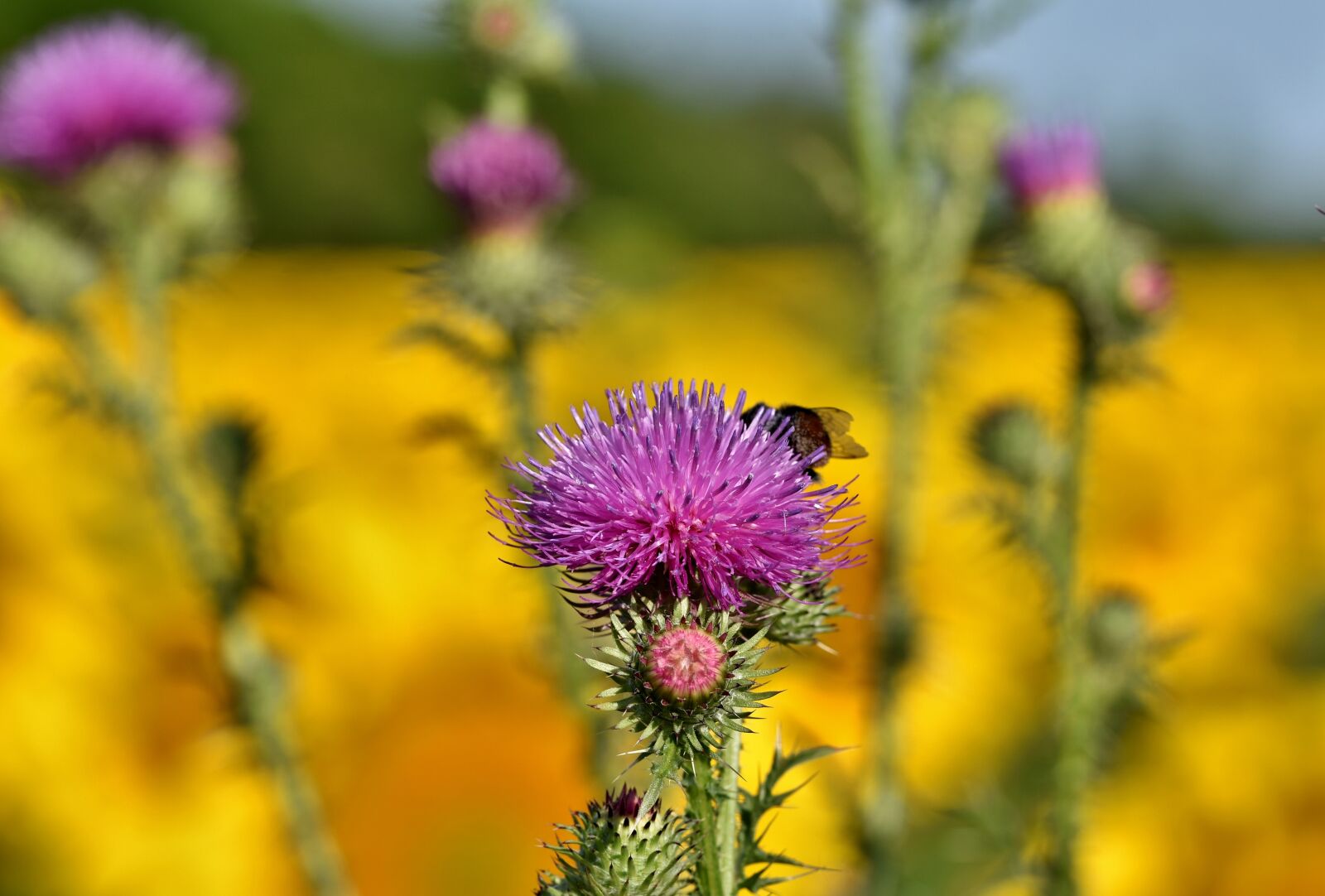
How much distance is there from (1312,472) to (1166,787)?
2.60m

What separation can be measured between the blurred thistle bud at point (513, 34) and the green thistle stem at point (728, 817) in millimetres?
2549

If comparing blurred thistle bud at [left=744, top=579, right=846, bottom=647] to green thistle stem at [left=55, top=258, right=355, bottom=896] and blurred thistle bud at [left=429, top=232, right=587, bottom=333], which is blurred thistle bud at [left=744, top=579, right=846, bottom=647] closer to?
blurred thistle bud at [left=429, top=232, right=587, bottom=333]

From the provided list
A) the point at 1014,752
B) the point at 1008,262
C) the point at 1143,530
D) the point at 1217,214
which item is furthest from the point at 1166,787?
the point at 1217,214

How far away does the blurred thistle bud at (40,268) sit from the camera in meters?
3.66

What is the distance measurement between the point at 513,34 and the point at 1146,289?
184 cm

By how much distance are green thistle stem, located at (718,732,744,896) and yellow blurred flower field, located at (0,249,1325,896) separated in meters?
1.40

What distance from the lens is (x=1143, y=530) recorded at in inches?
246

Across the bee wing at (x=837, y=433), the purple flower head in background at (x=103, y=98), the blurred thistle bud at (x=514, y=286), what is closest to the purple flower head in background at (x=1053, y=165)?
the blurred thistle bud at (x=514, y=286)

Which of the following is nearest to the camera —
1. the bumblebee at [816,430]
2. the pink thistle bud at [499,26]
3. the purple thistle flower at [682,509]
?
the purple thistle flower at [682,509]

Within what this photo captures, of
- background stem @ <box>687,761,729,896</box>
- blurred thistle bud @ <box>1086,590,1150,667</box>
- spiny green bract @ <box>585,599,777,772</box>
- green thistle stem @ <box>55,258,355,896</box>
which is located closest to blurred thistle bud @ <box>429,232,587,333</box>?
green thistle stem @ <box>55,258,355,896</box>

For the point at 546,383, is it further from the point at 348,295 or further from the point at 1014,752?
the point at 1014,752

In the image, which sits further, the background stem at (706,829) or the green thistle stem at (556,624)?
the green thistle stem at (556,624)

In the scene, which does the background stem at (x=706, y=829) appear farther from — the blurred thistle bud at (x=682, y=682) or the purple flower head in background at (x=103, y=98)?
the purple flower head in background at (x=103, y=98)

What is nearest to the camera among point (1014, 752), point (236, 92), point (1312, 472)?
point (236, 92)
